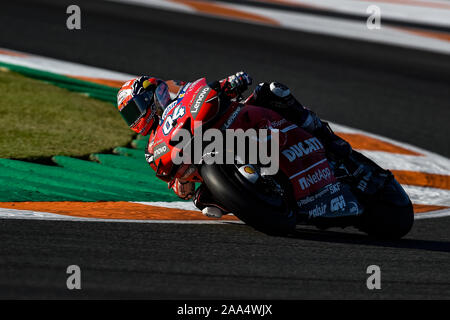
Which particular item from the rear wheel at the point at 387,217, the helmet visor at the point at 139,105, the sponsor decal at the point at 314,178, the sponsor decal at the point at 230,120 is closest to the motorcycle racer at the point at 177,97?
the helmet visor at the point at 139,105

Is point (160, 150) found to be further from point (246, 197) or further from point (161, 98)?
point (246, 197)

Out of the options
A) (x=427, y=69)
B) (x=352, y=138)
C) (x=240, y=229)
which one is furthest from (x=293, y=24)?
(x=240, y=229)

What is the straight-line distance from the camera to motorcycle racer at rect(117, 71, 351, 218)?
212 inches

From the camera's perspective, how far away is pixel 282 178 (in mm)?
5379

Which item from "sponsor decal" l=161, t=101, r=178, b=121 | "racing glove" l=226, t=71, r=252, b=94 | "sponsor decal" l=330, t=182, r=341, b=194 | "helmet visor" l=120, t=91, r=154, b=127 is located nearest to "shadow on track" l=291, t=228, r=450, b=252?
"sponsor decal" l=330, t=182, r=341, b=194

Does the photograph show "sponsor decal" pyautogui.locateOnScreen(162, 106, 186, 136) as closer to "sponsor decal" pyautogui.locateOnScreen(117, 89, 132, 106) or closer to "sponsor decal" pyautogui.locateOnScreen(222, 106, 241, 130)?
"sponsor decal" pyautogui.locateOnScreen(222, 106, 241, 130)

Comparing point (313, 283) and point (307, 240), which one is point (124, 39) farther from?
point (313, 283)

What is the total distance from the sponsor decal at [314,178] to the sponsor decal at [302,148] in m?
0.14

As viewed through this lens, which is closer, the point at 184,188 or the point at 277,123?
the point at 277,123

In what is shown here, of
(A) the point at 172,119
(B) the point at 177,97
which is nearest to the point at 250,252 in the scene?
(A) the point at 172,119

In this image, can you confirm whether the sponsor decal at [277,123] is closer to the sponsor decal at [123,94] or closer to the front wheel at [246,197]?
the front wheel at [246,197]

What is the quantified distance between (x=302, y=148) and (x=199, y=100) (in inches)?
32.5

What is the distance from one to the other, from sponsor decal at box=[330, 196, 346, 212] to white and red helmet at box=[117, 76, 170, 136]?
4.17ft
